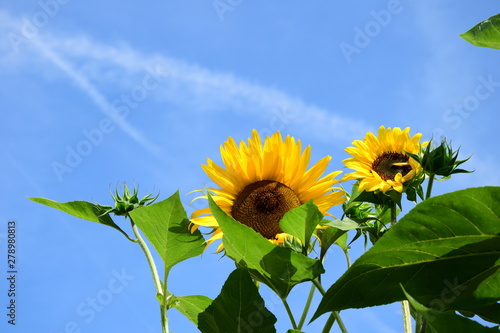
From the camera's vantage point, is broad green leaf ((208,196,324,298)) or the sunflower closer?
broad green leaf ((208,196,324,298))

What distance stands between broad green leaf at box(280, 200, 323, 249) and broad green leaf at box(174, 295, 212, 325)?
42cm

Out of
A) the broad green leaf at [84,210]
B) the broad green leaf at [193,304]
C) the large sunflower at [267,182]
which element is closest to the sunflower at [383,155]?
the large sunflower at [267,182]

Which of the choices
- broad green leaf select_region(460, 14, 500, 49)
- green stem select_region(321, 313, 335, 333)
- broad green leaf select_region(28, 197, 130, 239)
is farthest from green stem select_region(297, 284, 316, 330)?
broad green leaf select_region(460, 14, 500, 49)

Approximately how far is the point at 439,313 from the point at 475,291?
299mm

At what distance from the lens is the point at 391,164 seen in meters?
1.78

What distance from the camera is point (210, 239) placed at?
151 centimetres

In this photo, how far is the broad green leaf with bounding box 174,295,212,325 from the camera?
1.58 m

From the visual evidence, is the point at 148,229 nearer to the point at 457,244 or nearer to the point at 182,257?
the point at 182,257

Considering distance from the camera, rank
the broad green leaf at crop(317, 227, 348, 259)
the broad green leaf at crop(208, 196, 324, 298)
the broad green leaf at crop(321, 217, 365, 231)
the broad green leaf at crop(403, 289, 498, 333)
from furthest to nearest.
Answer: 1. the broad green leaf at crop(317, 227, 348, 259)
2. the broad green leaf at crop(321, 217, 365, 231)
3. the broad green leaf at crop(208, 196, 324, 298)
4. the broad green leaf at crop(403, 289, 498, 333)

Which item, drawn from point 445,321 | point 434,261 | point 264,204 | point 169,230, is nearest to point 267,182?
point 264,204

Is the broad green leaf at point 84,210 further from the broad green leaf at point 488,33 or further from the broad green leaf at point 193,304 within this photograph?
the broad green leaf at point 488,33

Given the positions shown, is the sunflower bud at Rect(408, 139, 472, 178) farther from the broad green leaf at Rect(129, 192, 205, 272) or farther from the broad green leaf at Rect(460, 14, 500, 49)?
the broad green leaf at Rect(129, 192, 205, 272)

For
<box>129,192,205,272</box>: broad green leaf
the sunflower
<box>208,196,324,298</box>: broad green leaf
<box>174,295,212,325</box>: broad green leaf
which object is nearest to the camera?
<box>208,196,324,298</box>: broad green leaf

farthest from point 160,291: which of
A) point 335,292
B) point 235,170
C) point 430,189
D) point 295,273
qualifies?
point 430,189
